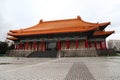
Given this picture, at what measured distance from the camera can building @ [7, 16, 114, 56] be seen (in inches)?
1462

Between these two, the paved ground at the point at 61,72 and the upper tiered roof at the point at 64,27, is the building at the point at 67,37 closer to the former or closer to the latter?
the upper tiered roof at the point at 64,27

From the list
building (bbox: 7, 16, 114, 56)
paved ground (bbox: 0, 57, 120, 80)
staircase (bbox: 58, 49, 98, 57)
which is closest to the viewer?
paved ground (bbox: 0, 57, 120, 80)

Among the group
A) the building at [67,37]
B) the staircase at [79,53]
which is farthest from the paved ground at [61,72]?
the building at [67,37]

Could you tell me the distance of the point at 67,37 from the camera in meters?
38.0

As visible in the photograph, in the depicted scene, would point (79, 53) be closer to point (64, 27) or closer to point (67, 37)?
point (67, 37)

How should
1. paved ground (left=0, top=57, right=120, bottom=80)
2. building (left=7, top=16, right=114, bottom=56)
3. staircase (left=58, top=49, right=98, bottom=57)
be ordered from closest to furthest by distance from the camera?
1. paved ground (left=0, top=57, right=120, bottom=80)
2. staircase (left=58, top=49, right=98, bottom=57)
3. building (left=7, top=16, right=114, bottom=56)

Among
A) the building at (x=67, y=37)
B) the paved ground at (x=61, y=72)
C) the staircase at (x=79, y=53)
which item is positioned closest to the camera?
the paved ground at (x=61, y=72)

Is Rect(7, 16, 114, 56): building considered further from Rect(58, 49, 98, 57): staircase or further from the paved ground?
the paved ground

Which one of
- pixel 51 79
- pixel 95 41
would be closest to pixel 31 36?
pixel 95 41

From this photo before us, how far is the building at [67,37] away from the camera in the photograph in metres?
37.1

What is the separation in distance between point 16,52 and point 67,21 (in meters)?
17.6

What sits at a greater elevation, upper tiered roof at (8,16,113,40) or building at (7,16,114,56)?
upper tiered roof at (8,16,113,40)

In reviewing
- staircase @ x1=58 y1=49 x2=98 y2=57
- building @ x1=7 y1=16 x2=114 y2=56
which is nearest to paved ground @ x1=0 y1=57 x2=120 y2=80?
staircase @ x1=58 y1=49 x2=98 y2=57

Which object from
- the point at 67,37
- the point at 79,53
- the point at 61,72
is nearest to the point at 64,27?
the point at 67,37
